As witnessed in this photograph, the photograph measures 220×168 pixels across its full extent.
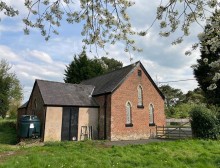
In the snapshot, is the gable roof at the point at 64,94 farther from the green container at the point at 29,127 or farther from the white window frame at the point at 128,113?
the white window frame at the point at 128,113

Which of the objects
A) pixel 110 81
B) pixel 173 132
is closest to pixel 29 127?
pixel 110 81

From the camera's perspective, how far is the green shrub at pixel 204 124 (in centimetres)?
2055

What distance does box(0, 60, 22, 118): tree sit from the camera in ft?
143

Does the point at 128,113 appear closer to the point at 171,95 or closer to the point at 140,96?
the point at 140,96

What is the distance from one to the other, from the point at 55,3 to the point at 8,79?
43.2 m

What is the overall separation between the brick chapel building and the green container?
1.88 feet

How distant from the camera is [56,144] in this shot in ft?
56.1

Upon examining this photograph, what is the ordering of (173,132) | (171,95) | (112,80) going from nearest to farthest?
(173,132)
(112,80)
(171,95)

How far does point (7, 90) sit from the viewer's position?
4478cm

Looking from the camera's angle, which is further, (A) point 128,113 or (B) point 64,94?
(A) point 128,113

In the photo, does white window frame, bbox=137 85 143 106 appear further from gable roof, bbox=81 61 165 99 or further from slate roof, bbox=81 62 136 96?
slate roof, bbox=81 62 136 96

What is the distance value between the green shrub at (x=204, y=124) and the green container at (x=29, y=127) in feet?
44.8

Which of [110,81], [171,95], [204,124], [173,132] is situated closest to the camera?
[204,124]

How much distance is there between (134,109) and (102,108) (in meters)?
3.34
